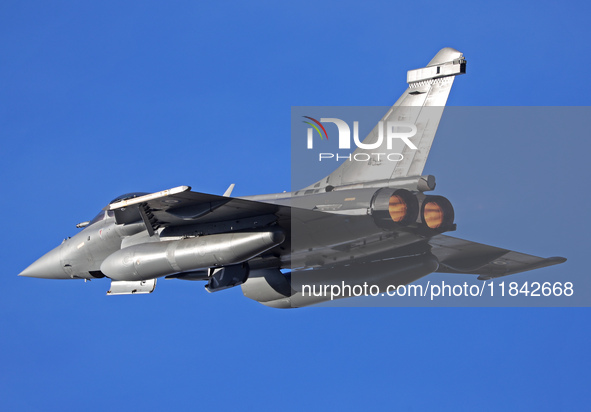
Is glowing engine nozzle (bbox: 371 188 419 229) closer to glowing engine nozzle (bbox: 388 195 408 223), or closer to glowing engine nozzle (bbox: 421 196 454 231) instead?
glowing engine nozzle (bbox: 388 195 408 223)

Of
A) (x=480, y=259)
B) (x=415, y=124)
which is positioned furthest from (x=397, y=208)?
(x=480, y=259)

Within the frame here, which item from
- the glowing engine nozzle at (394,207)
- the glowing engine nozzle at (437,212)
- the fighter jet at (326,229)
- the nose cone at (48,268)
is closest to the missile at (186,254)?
the fighter jet at (326,229)

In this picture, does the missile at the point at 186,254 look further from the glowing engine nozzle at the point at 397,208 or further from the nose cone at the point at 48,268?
the nose cone at the point at 48,268

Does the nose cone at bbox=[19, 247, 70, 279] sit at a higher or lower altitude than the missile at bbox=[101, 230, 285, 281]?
higher

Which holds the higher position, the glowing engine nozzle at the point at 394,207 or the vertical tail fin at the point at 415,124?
the vertical tail fin at the point at 415,124

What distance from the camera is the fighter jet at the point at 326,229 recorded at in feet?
49.3

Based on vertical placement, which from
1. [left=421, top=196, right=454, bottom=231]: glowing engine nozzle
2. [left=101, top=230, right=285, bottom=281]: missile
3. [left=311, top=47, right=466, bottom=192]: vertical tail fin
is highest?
[left=311, top=47, right=466, bottom=192]: vertical tail fin

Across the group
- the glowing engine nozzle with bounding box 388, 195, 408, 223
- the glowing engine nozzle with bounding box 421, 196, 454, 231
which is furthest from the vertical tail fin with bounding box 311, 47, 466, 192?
the glowing engine nozzle with bounding box 388, 195, 408, 223

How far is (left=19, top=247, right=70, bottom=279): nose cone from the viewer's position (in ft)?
65.1

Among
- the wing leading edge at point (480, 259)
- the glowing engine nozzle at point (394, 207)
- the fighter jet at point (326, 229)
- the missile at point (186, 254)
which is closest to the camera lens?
the glowing engine nozzle at point (394, 207)

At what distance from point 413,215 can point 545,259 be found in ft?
16.4

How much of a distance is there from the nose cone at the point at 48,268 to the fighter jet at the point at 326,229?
0.79m

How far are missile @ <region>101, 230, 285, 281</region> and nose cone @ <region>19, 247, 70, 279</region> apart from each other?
8.96 ft

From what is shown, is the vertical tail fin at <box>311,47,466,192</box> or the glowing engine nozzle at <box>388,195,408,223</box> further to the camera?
the vertical tail fin at <box>311,47,466,192</box>
